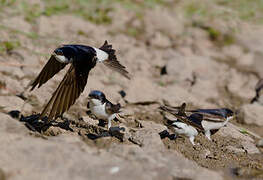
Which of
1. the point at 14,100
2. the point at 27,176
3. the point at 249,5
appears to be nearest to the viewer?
the point at 27,176

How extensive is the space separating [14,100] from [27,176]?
1.74 m

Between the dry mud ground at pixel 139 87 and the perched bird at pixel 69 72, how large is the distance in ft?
0.75

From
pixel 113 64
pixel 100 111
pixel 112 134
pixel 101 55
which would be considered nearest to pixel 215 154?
pixel 112 134

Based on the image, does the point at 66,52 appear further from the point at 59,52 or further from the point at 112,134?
the point at 112,134

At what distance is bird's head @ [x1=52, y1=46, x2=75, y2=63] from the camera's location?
3500mm

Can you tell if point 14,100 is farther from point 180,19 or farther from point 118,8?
point 180,19

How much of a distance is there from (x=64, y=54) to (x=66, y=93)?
0.36m

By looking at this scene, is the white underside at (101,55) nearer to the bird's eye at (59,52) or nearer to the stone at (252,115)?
the bird's eye at (59,52)

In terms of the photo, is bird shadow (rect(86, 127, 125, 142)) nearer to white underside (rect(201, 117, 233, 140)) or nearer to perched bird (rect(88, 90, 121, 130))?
perched bird (rect(88, 90, 121, 130))

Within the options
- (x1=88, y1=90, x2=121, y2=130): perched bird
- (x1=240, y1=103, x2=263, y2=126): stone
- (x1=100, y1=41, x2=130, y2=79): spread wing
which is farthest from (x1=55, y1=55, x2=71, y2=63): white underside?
(x1=240, y1=103, x2=263, y2=126): stone

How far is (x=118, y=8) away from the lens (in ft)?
23.7

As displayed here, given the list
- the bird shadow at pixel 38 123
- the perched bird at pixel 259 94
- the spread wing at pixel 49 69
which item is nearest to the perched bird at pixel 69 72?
the spread wing at pixel 49 69

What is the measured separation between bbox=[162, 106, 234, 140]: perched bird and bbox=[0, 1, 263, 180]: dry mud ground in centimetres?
13

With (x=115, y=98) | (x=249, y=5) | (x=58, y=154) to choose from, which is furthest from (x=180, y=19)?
(x=58, y=154)
